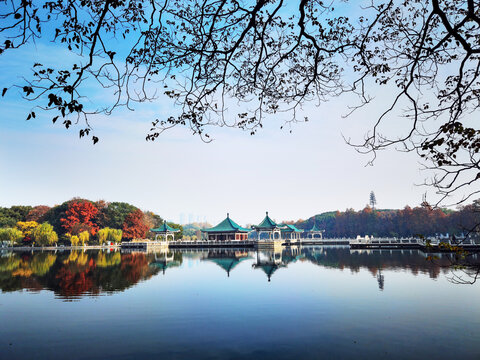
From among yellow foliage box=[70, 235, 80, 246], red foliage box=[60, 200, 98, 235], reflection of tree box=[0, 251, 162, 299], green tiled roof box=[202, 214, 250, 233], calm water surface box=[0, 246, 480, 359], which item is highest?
red foliage box=[60, 200, 98, 235]

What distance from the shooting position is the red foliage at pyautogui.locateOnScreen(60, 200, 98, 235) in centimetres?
5869

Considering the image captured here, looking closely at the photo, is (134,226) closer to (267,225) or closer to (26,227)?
(26,227)

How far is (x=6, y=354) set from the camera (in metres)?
8.84

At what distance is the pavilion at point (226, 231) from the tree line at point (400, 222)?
26.0 m

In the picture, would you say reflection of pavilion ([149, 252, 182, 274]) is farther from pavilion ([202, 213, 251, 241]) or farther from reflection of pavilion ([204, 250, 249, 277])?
pavilion ([202, 213, 251, 241])

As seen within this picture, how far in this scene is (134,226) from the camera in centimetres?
6638

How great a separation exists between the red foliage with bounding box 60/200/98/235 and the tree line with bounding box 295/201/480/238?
5096cm

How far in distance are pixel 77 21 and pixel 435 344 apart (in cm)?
1098

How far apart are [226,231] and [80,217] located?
25.1 m

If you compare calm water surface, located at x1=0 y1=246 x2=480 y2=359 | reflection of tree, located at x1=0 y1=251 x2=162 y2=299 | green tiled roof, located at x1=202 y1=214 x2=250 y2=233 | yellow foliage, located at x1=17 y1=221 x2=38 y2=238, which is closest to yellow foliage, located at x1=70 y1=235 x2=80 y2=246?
yellow foliage, located at x1=17 y1=221 x2=38 y2=238

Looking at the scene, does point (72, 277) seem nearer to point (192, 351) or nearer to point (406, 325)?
point (192, 351)

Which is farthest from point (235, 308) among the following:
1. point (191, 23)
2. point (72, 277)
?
point (72, 277)

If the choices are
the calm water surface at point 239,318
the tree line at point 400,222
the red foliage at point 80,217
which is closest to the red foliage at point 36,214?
the red foliage at point 80,217

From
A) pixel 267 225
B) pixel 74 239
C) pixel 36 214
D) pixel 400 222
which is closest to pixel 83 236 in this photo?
pixel 74 239
